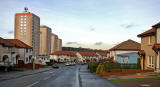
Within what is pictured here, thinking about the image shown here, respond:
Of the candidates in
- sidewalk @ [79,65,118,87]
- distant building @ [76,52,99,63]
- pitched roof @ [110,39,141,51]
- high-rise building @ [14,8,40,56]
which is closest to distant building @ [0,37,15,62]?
pitched roof @ [110,39,141,51]

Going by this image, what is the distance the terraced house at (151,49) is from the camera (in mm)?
25484

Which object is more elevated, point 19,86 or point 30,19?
point 30,19

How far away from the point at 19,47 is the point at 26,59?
833 centimetres

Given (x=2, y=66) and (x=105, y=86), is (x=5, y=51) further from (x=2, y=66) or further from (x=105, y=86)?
(x=105, y=86)

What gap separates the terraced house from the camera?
25.5m

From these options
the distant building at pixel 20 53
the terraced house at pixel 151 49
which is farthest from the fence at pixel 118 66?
the distant building at pixel 20 53

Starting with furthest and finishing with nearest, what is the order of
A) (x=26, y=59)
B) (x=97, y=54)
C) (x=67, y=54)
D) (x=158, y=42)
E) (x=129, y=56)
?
1. (x=97, y=54)
2. (x=67, y=54)
3. (x=26, y=59)
4. (x=129, y=56)
5. (x=158, y=42)

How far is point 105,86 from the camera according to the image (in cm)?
1678

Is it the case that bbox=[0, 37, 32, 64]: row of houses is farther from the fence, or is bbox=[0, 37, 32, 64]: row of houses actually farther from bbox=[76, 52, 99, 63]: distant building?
bbox=[76, 52, 99, 63]: distant building

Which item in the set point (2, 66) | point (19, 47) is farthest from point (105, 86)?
point (19, 47)

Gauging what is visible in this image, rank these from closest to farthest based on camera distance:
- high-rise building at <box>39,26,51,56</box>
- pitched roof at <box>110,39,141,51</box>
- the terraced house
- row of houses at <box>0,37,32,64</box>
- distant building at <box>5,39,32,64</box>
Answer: the terraced house
row of houses at <box>0,37,32,64</box>
distant building at <box>5,39,32,64</box>
pitched roof at <box>110,39,141,51</box>
high-rise building at <box>39,26,51,56</box>

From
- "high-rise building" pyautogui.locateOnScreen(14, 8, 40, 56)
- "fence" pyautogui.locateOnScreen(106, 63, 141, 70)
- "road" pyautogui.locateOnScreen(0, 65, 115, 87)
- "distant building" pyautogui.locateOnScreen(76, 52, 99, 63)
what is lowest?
"distant building" pyautogui.locateOnScreen(76, 52, 99, 63)

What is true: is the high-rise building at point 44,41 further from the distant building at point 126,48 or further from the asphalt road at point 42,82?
the asphalt road at point 42,82

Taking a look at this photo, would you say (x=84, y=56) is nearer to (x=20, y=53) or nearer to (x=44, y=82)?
(x=20, y=53)
